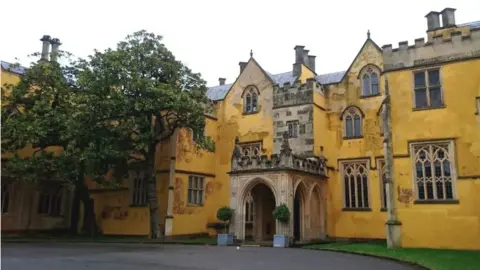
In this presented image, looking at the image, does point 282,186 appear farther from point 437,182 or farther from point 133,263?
point 133,263

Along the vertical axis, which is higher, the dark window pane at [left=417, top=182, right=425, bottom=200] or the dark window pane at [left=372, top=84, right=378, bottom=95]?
the dark window pane at [left=372, top=84, right=378, bottom=95]

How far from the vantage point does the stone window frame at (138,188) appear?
27.8 meters

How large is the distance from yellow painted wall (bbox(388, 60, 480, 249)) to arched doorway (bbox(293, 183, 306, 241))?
219 inches

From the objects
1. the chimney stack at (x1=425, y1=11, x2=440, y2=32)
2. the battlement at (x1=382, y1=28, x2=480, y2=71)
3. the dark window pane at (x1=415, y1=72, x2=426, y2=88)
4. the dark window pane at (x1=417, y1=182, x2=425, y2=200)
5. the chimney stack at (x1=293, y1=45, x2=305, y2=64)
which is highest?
the chimney stack at (x1=293, y1=45, x2=305, y2=64)

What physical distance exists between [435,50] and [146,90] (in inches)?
572

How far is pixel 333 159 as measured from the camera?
2545 cm

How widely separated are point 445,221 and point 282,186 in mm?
7463

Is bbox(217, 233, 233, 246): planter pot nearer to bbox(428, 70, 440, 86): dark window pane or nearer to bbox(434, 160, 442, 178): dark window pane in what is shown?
bbox(434, 160, 442, 178): dark window pane

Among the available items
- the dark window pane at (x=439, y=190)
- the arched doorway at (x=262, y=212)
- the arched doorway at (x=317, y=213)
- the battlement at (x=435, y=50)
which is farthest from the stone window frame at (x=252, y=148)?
the dark window pane at (x=439, y=190)

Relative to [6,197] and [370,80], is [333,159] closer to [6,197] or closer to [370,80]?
[370,80]

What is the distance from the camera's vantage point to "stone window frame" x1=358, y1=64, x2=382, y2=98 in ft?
81.7

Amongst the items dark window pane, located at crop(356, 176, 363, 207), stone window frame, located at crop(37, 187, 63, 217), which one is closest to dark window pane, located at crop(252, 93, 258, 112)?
dark window pane, located at crop(356, 176, 363, 207)

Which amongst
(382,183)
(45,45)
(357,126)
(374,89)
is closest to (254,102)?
(357,126)

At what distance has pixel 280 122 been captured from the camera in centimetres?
2673
